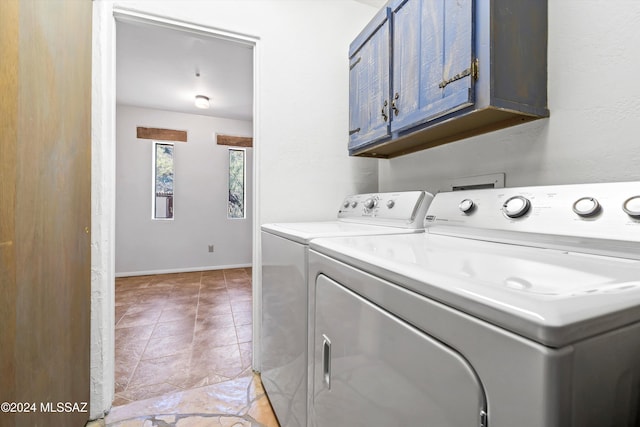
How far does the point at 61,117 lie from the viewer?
105 cm

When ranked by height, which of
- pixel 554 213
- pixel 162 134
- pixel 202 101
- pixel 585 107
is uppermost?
pixel 202 101

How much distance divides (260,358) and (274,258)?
81 centimetres

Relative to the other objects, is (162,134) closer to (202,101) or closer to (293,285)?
(202,101)

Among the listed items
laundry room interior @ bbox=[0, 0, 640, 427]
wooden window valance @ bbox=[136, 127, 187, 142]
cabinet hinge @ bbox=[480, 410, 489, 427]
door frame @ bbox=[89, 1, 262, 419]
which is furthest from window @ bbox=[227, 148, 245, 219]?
cabinet hinge @ bbox=[480, 410, 489, 427]

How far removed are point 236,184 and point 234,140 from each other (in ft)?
2.31

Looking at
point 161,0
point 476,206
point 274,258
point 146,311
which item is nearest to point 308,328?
point 274,258

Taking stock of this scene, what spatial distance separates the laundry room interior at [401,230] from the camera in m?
0.35

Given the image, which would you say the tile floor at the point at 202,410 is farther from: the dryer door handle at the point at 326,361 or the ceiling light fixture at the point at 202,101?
the ceiling light fixture at the point at 202,101

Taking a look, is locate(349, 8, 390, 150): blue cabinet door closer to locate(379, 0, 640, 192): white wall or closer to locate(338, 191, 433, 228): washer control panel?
locate(338, 191, 433, 228): washer control panel

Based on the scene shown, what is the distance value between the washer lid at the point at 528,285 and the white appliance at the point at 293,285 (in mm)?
371

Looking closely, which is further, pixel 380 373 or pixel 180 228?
pixel 180 228

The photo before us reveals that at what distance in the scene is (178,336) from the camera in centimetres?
219

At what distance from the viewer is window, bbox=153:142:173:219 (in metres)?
4.20

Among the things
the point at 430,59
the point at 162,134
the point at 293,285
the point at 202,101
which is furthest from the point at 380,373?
the point at 162,134
